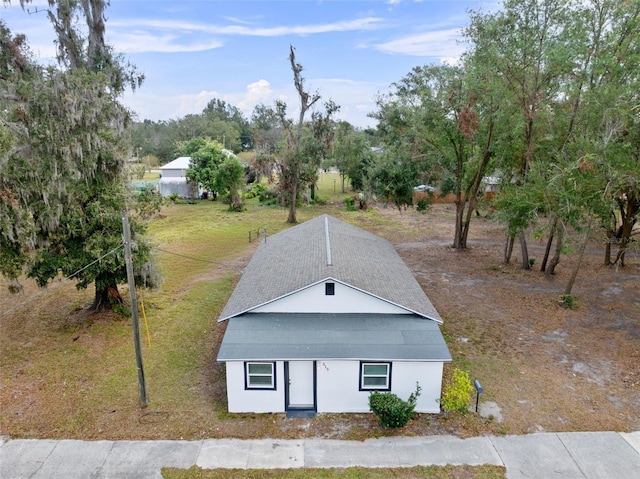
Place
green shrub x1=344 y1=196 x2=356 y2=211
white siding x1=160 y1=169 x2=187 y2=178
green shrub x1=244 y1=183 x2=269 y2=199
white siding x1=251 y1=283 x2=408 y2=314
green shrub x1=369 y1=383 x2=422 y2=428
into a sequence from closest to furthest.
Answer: green shrub x1=369 y1=383 x2=422 y2=428, white siding x1=251 y1=283 x2=408 y2=314, green shrub x1=344 y1=196 x2=356 y2=211, white siding x1=160 y1=169 x2=187 y2=178, green shrub x1=244 y1=183 x2=269 y2=199

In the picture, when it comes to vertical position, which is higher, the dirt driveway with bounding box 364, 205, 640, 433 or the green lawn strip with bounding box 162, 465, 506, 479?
the dirt driveway with bounding box 364, 205, 640, 433

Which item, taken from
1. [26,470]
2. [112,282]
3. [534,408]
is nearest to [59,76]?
[112,282]

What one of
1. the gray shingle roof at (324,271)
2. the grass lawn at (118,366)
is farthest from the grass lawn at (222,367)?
the gray shingle roof at (324,271)

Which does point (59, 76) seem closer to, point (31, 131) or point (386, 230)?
point (31, 131)

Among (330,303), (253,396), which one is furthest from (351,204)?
(253,396)

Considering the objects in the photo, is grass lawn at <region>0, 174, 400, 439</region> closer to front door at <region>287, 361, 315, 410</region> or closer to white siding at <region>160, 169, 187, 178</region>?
front door at <region>287, 361, 315, 410</region>

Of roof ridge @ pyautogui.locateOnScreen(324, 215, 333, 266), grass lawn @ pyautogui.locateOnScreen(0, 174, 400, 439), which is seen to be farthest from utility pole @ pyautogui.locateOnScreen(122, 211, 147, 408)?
roof ridge @ pyautogui.locateOnScreen(324, 215, 333, 266)
